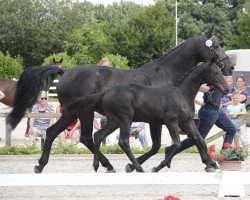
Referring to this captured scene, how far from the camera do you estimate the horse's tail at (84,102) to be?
42.4 ft

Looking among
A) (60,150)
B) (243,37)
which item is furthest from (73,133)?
(243,37)

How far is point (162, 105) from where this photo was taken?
12.6 meters

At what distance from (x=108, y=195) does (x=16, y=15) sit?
77420 mm

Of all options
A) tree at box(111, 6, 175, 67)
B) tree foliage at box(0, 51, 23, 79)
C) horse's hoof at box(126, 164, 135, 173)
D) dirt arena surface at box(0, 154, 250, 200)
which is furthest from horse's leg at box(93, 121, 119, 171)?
tree at box(111, 6, 175, 67)

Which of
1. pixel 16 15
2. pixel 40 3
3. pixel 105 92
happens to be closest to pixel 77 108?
pixel 105 92

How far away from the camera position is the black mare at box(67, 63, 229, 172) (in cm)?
1255

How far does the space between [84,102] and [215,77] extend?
1.87 metres

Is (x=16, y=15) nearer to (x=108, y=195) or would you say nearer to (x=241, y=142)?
(x=241, y=142)

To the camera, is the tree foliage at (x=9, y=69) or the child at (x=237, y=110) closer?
the child at (x=237, y=110)

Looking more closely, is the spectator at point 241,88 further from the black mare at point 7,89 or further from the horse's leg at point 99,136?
the black mare at point 7,89

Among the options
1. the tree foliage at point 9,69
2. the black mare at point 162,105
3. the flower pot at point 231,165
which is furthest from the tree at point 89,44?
the flower pot at point 231,165

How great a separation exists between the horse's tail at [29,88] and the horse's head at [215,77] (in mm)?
2439

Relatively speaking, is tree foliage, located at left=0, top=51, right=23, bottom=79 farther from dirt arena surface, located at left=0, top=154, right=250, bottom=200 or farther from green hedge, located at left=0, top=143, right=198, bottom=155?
dirt arena surface, located at left=0, top=154, right=250, bottom=200

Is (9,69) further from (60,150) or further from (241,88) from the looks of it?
(60,150)
